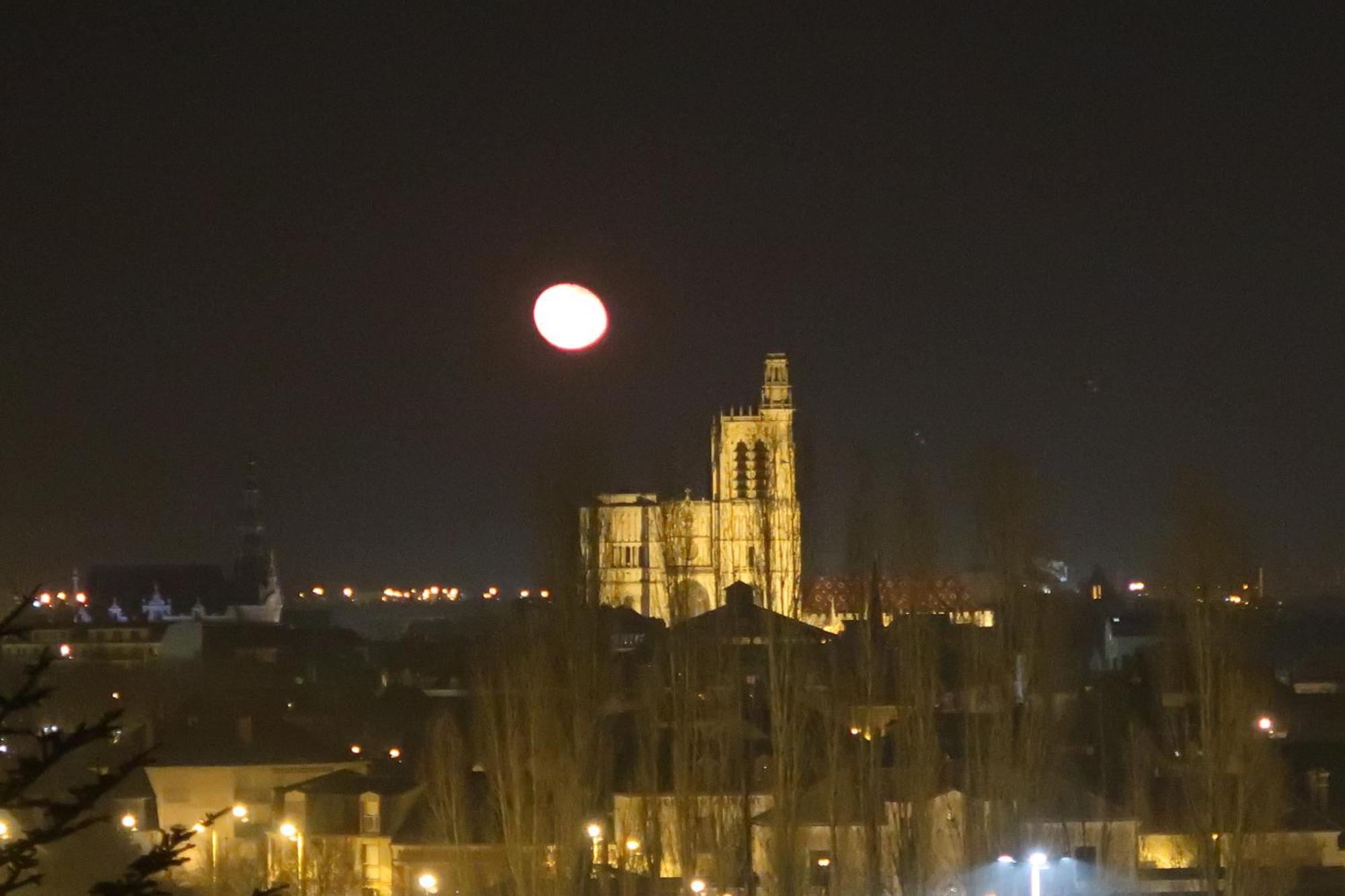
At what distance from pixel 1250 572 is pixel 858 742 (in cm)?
436

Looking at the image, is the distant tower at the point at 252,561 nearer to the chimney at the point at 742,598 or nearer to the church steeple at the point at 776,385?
the church steeple at the point at 776,385

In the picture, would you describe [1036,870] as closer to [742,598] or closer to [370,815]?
[742,598]

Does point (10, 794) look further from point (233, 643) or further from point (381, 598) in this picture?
point (381, 598)

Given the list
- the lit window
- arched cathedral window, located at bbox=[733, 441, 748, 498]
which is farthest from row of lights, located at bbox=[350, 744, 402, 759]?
arched cathedral window, located at bbox=[733, 441, 748, 498]

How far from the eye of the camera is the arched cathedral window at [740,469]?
76.1 meters

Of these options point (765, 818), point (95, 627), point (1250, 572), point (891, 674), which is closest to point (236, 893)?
point (765, 818)

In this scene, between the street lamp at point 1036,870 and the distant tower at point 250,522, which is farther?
the distant tower at point 250,522

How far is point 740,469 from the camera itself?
3044 inches

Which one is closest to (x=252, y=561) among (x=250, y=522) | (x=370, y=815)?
(x=250, y=522)

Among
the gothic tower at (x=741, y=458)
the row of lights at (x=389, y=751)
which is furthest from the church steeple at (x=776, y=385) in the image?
the row of lights at (x=389, y=751)

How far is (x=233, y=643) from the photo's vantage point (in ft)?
211

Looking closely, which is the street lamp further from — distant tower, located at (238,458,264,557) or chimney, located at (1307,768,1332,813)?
distant tower, located at (238,458,264,557)

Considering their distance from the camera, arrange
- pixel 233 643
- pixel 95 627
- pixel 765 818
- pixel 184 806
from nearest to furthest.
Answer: pixel 765 818 < pixel 184 806 < pixel 233 643 < pixel 95 627

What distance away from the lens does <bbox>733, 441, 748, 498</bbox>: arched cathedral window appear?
7606 centimetres
